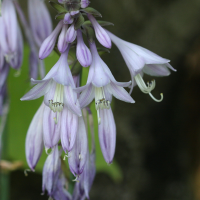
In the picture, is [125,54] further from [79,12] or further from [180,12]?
[180,12]

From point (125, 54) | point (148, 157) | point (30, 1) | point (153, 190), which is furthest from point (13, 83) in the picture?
point (153, 190)

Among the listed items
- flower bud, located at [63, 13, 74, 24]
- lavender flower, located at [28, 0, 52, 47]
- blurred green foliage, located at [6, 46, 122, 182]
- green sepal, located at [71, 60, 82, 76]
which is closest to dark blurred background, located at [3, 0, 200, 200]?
blurred green foliage, located at [6, 46, 122, 182]

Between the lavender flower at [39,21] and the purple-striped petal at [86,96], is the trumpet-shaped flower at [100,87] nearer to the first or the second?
the purple-striped petal at [86,96]

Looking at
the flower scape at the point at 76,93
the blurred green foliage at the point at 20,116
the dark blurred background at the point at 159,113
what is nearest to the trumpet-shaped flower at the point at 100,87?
the flower scape at the point at 76,93

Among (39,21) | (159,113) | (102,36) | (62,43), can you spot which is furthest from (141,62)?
(159,113)

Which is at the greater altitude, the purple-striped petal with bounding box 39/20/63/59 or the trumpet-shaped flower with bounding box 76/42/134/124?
the purple-striped petal with bounding box 39/20/63/59

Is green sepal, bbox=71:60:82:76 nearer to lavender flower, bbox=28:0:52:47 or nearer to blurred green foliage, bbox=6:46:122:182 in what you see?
lavender flower, bbox=28:0:52:47

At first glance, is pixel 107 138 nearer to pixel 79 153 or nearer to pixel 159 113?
pixel 79 153
